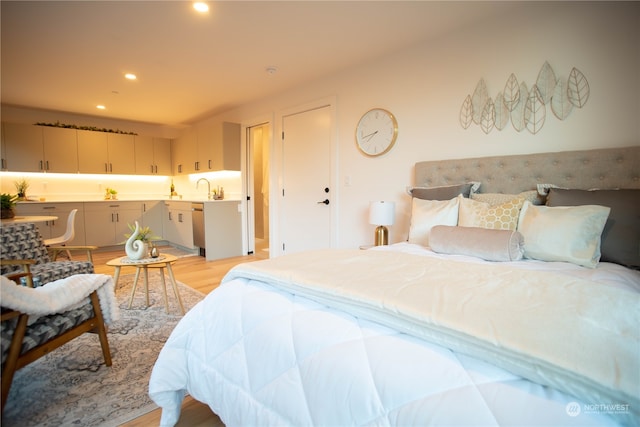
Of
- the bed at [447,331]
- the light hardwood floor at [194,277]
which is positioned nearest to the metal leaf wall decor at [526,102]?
the bed at [447,331]

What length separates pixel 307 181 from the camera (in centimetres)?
404

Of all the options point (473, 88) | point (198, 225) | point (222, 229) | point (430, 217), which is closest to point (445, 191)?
point (430, 217)

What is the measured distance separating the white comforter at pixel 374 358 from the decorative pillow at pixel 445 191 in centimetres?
103

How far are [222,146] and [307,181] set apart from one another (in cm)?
180

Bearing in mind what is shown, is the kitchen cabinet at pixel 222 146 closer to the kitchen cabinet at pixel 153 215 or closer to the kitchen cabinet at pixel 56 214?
the kitchen cabinet at pixel 153 215

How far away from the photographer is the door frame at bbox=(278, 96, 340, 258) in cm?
366

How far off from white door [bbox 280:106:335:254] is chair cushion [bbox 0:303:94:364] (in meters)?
2.53

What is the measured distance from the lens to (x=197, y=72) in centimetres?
357

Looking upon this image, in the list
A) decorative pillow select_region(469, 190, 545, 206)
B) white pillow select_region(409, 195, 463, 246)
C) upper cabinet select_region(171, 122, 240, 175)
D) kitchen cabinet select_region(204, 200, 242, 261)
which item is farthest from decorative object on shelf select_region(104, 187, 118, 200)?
decorative pillow select_region(469, 190, 545, 206)

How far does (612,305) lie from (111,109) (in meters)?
6.43

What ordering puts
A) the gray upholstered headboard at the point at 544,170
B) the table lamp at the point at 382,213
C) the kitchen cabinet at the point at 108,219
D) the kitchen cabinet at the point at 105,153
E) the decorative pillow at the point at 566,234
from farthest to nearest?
the kitchen cabinet at the point at 105,153 → the kitchen cabinet at the point at 108,219 → the table lamp at the point at 382,213 → the gray upholstered headboard at the point at 544,170 → the decorative pillow at the point at 566,234

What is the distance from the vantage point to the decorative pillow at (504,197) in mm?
2092

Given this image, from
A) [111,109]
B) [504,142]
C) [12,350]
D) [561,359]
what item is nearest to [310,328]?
[561,359]

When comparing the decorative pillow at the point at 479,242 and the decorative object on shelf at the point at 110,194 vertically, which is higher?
the decorative object on shelf at the point at 110,194
